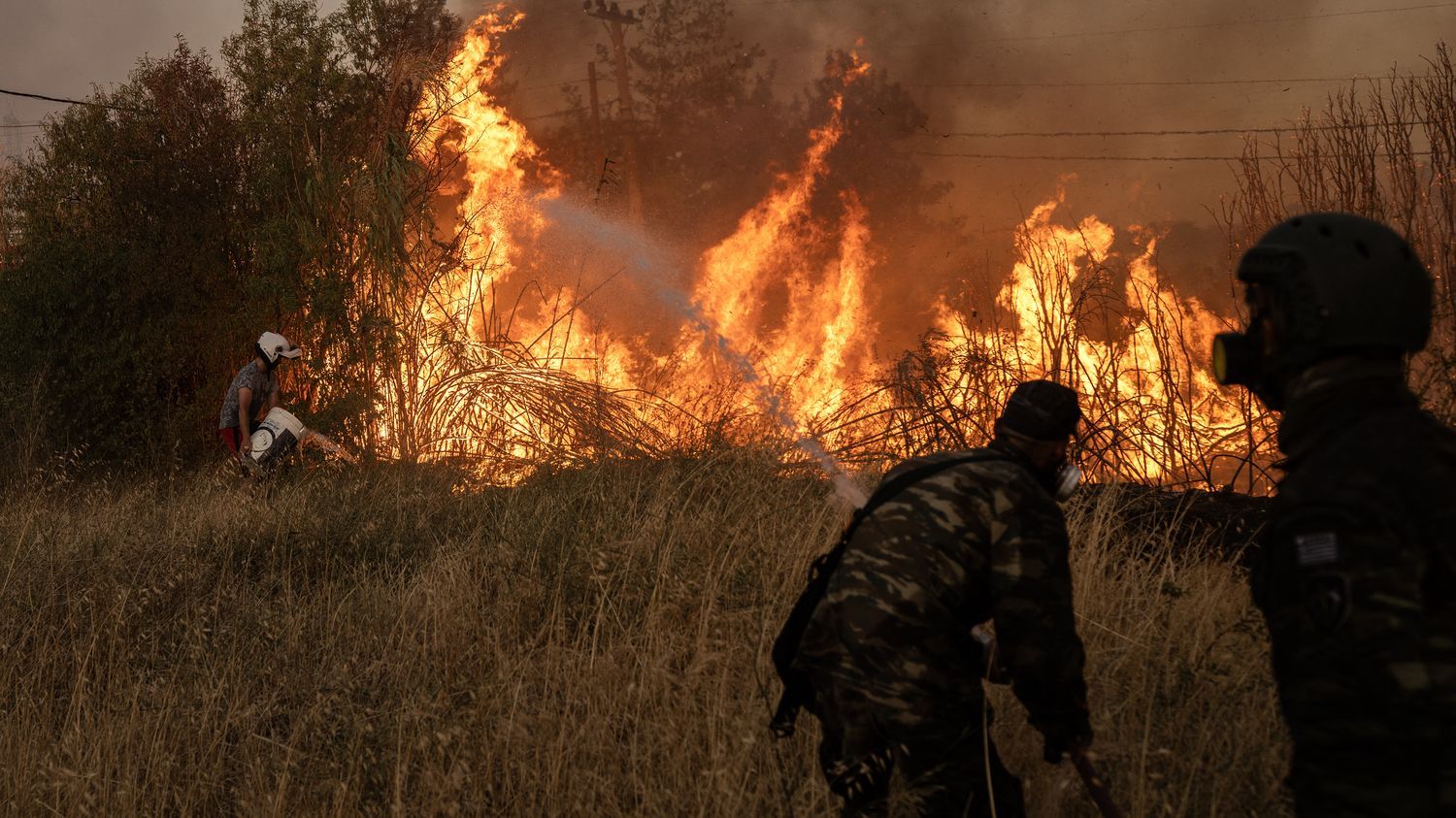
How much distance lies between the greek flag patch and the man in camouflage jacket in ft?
2.72

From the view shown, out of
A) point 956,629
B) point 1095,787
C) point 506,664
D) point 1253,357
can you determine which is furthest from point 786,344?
point 1253,357

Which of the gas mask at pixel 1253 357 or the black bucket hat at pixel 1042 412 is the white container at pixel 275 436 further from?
the gas mask at pixel 1253 357

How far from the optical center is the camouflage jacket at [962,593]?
2.36m

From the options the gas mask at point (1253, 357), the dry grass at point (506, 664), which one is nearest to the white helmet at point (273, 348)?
the dry grass at point (506, 664)

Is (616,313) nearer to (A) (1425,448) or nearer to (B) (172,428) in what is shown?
(B) (172,428)

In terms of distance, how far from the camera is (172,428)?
11.7 metres

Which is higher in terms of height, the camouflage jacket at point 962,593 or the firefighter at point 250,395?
the firefighter at point 250,395

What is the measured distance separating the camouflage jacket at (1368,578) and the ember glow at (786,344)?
5.10 m

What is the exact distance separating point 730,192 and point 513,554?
1591cm

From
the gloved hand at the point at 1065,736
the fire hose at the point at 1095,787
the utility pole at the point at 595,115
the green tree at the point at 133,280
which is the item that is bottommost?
the fire hose at the point at 1095,787

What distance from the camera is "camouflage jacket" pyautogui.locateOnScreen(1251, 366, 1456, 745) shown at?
4.96 feet

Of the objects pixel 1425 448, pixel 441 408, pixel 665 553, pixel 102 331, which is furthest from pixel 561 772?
pixel 102 331

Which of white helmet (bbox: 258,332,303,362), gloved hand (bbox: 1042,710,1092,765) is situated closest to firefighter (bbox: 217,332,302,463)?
white helmet (bbox: 258,332,303,362)

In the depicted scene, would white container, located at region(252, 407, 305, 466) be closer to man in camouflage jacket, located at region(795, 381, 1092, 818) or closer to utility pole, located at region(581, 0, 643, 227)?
man in camouflage jacket, located at region(795, 381, 1092, 818)
